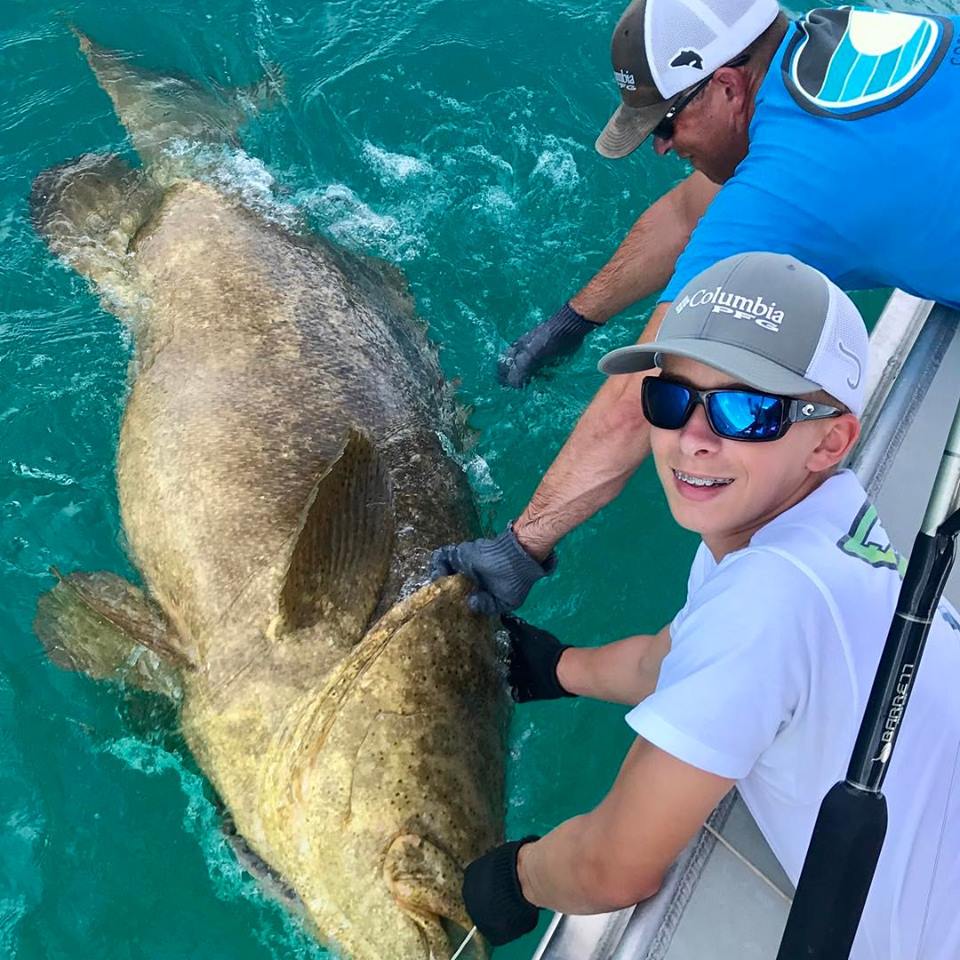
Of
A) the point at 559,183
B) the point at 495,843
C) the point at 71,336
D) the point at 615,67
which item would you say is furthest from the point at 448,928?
the point at 559,183

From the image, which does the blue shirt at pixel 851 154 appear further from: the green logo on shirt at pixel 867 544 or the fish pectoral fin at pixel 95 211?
the fish pectoral fin at pixel 95 211

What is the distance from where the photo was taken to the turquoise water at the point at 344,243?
3.46 m

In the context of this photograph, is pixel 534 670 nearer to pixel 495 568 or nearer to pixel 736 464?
pixel 495 568

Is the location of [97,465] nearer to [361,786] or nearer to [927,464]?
[361,786]

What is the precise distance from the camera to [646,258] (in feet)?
16.5

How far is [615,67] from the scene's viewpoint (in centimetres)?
359

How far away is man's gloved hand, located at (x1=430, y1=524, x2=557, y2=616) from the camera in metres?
3.41

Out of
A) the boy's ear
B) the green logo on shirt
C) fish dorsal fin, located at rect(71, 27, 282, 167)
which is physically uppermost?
the boy's ear

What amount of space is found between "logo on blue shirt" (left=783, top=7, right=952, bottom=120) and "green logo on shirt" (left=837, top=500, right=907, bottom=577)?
1593 millimetres

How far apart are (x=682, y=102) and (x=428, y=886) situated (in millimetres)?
2858

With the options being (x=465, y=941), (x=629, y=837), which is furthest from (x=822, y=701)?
(x=465, y=941)

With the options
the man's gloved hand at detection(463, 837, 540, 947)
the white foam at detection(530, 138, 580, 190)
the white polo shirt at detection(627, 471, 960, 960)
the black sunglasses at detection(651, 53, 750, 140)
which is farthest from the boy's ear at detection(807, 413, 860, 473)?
the white foam at detection(530, 138, 580, 190)

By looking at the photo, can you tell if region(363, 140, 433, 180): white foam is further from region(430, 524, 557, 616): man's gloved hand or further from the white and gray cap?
the white and gray cap

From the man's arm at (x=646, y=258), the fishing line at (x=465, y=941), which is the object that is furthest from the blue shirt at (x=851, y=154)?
the fishing line at (x=465, y=941)
